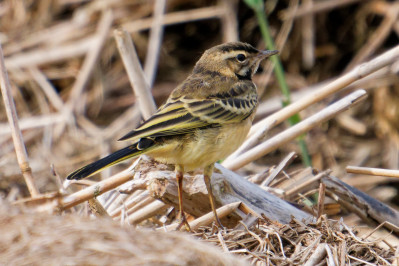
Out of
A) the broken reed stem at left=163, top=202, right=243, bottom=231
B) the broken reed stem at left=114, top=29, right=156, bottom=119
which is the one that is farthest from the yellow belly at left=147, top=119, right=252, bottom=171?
the broken reed stem at left=114, top=29, right=156, bottom=119

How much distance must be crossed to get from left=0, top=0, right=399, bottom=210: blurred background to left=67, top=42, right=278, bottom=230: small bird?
2.47m

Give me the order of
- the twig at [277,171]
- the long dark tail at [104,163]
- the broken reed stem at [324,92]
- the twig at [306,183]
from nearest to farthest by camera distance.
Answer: the long dark tail at [104,163]
the twig at [306,183]
the broken reed stem at [324,92]
the twig at [277,171]

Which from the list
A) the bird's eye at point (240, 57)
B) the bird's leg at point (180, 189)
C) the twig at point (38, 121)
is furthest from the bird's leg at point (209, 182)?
the twig at point (38, 121)

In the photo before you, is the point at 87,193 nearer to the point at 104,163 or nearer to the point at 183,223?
the point at 104,163

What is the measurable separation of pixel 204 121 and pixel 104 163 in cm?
94

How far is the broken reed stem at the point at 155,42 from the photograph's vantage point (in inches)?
308

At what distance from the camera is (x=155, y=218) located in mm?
5020

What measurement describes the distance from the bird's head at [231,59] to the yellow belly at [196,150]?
0.82m

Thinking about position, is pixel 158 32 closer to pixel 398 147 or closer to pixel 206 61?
pixel 206 61

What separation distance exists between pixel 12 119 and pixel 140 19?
14.6 feet

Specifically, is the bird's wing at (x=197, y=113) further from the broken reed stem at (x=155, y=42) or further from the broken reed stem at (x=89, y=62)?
the broken reed stem at (x=89, y=62)

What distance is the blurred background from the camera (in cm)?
794

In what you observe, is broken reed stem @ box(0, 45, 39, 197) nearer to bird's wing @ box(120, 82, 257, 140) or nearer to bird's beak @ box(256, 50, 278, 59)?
bird's wing @ box(120, 82, 257, 140)

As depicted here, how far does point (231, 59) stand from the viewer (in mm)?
5410
